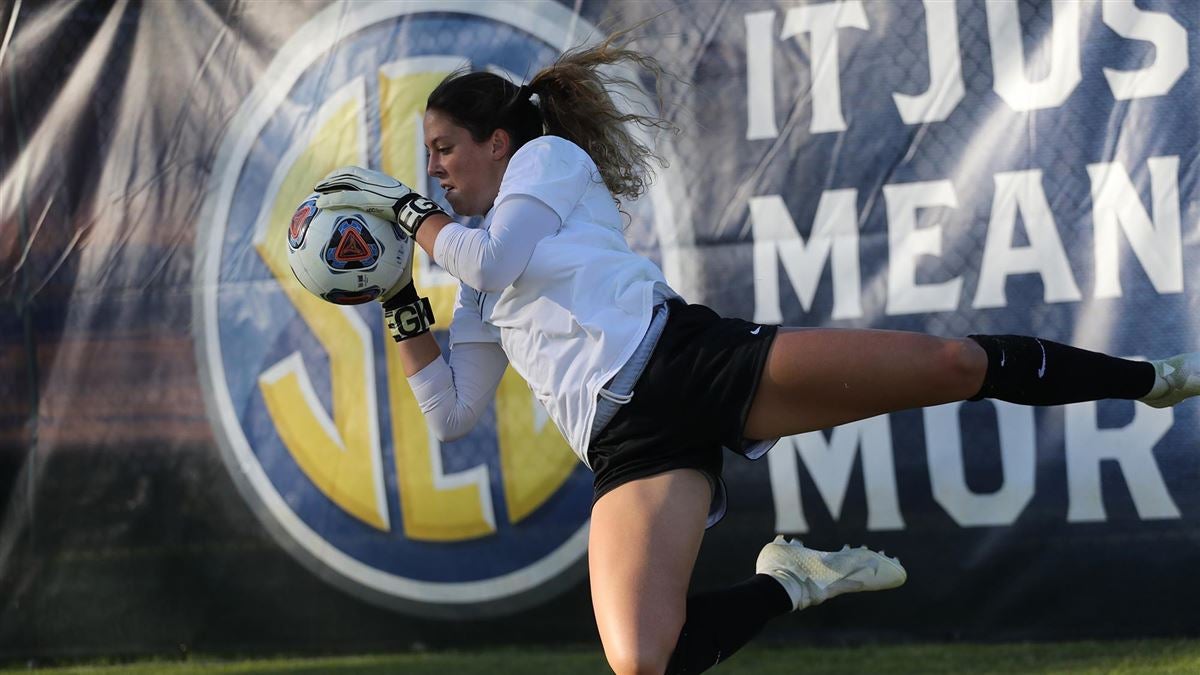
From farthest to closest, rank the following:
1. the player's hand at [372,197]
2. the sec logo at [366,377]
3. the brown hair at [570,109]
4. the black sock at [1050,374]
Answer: the sec logo at [366,377]
the brown hair at [570,109]
the player's hand at [372,197]
the black sock at [1050,374]

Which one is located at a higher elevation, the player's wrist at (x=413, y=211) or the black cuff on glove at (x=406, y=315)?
the player's wrist at (x=413, y=211)

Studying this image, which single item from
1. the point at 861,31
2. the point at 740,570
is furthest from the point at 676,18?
Result: the point at 740,570

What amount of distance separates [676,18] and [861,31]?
2.09 ft

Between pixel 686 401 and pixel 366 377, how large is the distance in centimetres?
238

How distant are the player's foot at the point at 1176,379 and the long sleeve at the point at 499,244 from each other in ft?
4.43

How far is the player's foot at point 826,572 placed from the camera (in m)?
3.04

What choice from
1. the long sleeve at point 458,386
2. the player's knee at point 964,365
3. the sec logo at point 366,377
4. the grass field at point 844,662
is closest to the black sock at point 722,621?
the player's knee at point 964,365

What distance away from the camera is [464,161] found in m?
3.08

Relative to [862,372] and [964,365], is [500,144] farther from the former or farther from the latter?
[964,365]

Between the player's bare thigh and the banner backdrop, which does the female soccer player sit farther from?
the banner backdrop

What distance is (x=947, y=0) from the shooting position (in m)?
4.45

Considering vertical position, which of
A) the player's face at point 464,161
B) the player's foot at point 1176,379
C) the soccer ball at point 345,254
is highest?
the player's face at point 464,161

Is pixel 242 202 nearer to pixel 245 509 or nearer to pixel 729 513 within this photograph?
pixel 245 509

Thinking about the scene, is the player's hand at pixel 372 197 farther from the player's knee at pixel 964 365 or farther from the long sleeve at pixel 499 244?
the player's knee at pixel 964 365
